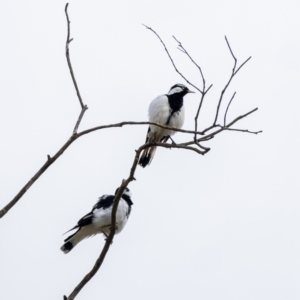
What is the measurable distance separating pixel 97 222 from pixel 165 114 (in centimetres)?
161

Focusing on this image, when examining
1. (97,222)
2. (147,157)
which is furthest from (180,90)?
(97,222)

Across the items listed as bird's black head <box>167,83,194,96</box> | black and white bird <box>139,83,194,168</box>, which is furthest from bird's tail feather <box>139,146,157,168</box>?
bird's black head <box>167,83,194,96</box>

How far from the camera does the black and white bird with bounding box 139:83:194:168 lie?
8.76 m

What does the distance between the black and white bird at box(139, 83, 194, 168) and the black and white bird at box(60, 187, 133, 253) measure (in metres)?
0.95

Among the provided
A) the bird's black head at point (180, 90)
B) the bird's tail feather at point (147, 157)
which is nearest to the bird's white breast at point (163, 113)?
the bird's black head at point (180, 90)

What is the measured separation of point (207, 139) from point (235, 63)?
53 cm

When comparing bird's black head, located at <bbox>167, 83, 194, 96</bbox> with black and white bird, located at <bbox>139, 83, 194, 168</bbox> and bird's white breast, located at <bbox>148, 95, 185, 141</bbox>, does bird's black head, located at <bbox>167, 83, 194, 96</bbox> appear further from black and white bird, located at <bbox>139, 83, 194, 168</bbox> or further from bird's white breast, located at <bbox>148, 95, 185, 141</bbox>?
bird's white breast, located at <bbox>148, 95, 185, 141</bbox>

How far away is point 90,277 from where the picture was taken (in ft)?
12.5

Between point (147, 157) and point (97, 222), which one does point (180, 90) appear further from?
point (97, 222)

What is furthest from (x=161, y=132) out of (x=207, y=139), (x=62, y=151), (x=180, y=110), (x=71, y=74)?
(x=62, y=151)

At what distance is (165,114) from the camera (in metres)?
8.75

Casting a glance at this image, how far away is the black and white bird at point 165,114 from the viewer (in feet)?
28.7

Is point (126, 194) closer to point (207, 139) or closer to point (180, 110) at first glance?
point (180, 110)

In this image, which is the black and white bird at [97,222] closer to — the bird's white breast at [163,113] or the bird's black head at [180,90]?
the bird's white breast at [163,113]
